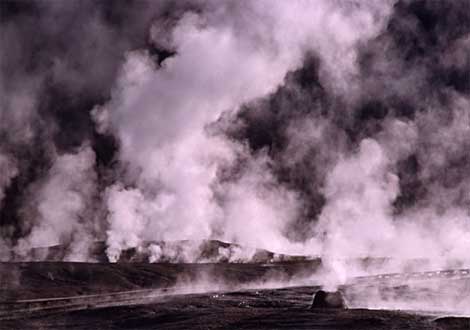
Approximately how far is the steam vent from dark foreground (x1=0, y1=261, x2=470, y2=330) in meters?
1.85

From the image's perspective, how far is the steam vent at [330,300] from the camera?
54969 millimetres

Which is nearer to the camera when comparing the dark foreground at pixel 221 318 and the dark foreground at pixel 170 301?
the dark foreground at pixel 221 318

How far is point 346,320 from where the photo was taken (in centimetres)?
4528

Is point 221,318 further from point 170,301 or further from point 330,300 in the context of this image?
point 170,301

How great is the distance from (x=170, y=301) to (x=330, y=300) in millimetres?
25171

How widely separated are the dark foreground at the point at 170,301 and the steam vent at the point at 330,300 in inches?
72.7

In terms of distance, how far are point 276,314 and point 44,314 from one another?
25.6m

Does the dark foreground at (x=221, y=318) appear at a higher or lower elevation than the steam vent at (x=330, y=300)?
lower

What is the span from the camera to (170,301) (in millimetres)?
74375

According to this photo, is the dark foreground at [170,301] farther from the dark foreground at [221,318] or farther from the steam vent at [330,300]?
the steam vent at [330,300]

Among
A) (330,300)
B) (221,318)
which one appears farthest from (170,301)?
(330,300)

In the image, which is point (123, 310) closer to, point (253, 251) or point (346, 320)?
point (346, 320)

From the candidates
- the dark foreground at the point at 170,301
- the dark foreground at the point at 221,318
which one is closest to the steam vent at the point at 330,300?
the dark foreground at the point at 221,318

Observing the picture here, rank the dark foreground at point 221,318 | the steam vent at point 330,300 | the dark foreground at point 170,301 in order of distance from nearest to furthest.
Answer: the dark foreground at point 221,318
the dark foreground at point 170,301
the steam vent at point 330,300
